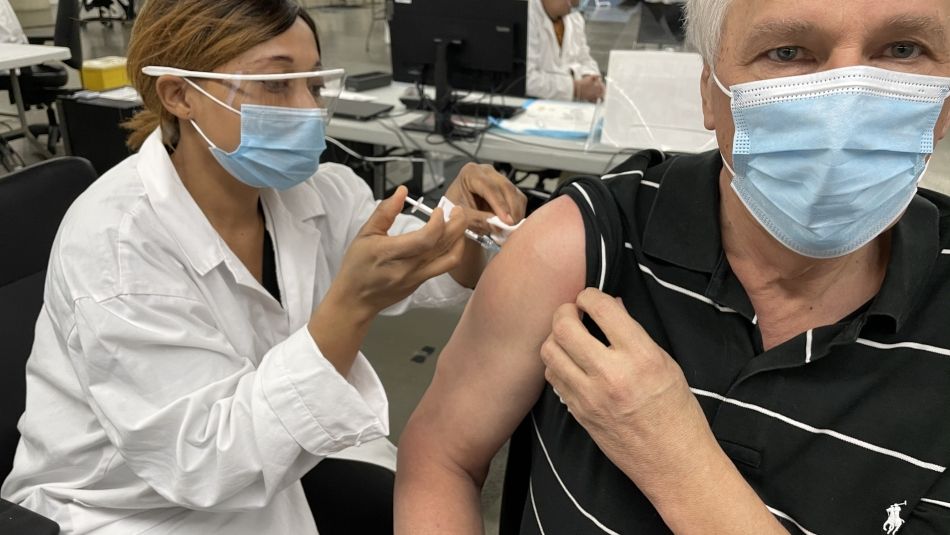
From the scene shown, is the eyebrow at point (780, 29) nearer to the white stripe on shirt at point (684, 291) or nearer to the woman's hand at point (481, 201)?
the white stripe on shirt at point (684, 291)

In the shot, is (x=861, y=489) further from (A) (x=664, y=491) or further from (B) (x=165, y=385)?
(B) (x=165, y=385)

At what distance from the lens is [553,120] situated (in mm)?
2648

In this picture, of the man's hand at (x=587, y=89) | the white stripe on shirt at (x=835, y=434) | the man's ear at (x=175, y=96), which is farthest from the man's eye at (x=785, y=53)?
the man's hand at (x=587, y=89)

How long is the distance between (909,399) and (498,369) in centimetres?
48

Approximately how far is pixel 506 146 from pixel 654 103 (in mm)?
545

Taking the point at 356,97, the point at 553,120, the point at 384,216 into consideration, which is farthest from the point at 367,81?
the point at 384,216

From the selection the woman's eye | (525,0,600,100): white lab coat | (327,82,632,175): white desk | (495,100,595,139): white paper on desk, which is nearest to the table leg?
(327,82,632,175): white desk

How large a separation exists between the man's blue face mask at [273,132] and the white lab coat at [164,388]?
5.4 inches

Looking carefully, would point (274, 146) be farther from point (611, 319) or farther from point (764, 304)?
point (764, 304)

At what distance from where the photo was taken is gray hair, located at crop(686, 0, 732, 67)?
0.78m

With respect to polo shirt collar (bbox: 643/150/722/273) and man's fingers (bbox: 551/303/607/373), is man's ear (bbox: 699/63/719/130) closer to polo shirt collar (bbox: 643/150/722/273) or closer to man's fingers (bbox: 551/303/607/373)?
polo shirt collar (bbox: 643/150/722/273)

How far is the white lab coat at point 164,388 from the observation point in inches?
40.7

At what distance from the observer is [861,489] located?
0.73m

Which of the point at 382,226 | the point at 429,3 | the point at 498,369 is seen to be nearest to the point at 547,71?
the point at 429,3
